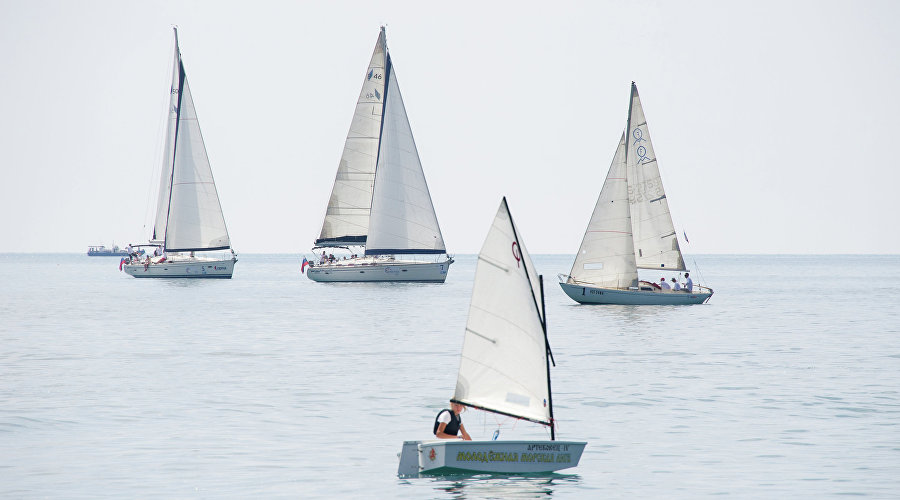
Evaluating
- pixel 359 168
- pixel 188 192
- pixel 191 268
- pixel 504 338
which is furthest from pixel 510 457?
pixel 191 268

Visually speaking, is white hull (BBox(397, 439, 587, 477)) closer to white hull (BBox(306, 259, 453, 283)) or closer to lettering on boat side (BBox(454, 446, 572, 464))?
lettering on boat side (BBox(454, 446, 572, 464))

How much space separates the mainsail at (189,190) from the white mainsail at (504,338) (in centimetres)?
8938

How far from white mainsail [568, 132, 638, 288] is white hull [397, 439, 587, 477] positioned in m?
46.8

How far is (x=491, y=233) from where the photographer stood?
2550 centimetres

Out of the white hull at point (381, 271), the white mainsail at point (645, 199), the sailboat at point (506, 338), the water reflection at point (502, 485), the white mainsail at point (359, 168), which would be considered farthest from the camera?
the white hull at point (381, 271)

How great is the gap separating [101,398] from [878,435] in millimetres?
25950

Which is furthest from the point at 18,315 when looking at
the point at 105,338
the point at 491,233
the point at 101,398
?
the point at 491,233

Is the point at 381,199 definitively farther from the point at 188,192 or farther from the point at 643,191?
the point at 643,191

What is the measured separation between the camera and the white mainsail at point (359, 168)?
101750mm

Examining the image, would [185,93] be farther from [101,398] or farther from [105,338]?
[101,398]

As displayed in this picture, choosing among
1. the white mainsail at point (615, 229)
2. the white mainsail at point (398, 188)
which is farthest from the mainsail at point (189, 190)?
the white mainsail at point (615, 229)

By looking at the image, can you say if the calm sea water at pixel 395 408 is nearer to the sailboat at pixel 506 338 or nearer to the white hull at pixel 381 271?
the sailboat at pixel 506 338

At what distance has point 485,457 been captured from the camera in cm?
2392

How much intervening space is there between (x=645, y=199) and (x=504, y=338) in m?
50.4
